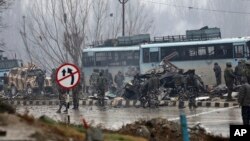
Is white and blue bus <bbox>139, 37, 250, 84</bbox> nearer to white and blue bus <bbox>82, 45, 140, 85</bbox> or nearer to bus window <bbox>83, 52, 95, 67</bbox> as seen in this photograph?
white and blue bus <bbox>82, 45, 140, 85</bbox>

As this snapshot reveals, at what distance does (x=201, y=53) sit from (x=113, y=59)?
6.79 meters

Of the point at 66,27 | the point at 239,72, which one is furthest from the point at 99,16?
the point at 239,72

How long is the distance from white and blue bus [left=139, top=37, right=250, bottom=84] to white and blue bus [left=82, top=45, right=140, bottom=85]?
1.79m

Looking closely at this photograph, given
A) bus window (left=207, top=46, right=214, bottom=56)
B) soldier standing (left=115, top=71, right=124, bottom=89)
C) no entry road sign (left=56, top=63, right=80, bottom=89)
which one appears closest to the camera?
no entry road sign (left=56, top=63, right=80, bottom=89)

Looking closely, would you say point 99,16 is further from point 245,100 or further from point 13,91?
point 245,100

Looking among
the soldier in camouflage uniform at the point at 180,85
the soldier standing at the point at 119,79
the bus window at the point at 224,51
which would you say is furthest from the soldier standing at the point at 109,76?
the soldier in camouflage uniform at the point at 180,85

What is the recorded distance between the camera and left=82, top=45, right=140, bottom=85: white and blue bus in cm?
4103

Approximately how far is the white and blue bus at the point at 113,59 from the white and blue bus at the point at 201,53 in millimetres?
1789

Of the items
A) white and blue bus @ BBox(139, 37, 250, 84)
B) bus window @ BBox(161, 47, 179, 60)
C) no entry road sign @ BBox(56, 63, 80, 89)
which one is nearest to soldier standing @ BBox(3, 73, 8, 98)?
white and blue bus @ BBox(139, 37, 250, 84)

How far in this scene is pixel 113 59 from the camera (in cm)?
4153

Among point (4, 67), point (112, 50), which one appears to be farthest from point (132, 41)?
point (4, 67)

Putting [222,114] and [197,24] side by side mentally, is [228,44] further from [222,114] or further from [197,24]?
[197,24]

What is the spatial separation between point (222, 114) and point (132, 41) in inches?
806

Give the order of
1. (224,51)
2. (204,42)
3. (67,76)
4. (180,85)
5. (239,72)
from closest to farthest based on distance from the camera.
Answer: (67,76) < (180,85) < (239,72) < (224,51) < (204,42)
